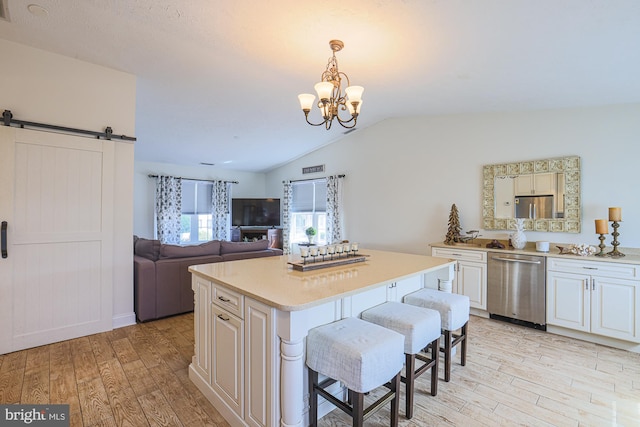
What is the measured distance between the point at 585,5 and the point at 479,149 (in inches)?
100

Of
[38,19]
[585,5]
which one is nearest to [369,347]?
[585,5]

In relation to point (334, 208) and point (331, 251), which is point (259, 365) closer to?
point (331, 251)

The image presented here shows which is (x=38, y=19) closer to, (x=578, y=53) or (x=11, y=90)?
(x=11, y=90)

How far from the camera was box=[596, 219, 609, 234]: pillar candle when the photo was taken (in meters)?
3.17

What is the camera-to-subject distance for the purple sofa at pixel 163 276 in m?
3.53

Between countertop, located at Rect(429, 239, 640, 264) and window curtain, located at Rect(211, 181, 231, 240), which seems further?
window curtain, located at Rect(211, 181, 231, 240)

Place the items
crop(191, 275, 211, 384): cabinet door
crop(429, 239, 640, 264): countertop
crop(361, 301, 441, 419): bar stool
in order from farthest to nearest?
crop(429, 239, 640, 264): countertop → crop(191, 275, 211, 384): cabinet door → crop(361, 301, 441, 419): bar stool

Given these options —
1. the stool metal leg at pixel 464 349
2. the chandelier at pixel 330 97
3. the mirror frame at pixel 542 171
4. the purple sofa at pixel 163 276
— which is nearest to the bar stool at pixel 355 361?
the stool metal leg at pixel 464 349

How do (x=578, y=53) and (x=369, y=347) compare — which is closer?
(x=369, y=347)

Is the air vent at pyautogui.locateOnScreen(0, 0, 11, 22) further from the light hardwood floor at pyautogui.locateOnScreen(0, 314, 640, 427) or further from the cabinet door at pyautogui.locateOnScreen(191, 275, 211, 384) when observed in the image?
the light hardwood floor at pyautogui.locateOnScreen(0, 314, 640, 427)

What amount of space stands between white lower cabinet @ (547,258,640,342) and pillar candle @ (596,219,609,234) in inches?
14.0

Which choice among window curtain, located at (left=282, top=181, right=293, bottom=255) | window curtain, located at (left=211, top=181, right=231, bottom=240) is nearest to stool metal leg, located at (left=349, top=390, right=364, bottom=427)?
window curtain, located at (left=282, top=181, right=293, bottom=255)

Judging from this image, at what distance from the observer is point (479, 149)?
14.2ft

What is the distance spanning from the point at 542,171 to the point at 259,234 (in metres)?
5.80
